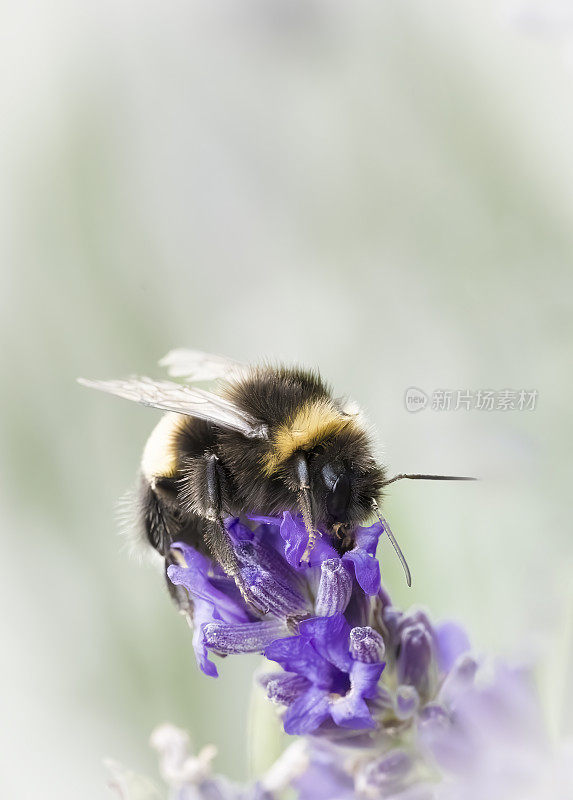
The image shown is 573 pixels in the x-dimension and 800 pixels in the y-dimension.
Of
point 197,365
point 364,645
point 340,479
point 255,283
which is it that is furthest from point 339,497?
point 255,283

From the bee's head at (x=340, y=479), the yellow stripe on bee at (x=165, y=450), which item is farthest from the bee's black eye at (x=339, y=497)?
the yellow stripe on bee at (x=165, y=450)

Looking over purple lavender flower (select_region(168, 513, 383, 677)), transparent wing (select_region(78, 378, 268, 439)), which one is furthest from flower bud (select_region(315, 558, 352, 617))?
transparent wing (select_region(78, 378, 268, 439))

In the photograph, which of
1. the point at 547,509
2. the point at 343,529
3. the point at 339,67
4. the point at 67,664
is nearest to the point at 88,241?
the point at 339,67

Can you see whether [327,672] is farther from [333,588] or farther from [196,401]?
[196,401]

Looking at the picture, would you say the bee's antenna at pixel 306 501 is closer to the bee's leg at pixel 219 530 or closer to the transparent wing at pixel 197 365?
the bee's leg at pixel 219 530

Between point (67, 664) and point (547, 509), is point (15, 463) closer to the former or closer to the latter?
point (67, 664)

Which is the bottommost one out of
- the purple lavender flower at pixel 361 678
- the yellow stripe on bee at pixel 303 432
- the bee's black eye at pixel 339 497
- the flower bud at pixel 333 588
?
the purple lavender flower at pixel 361 678
